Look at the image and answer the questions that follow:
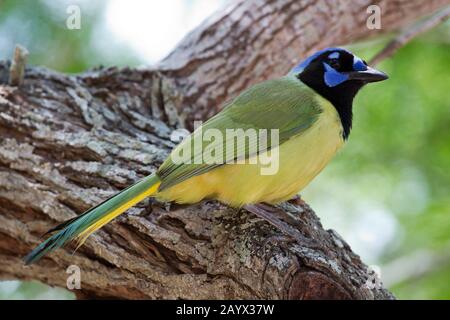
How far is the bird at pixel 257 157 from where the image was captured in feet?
11.3

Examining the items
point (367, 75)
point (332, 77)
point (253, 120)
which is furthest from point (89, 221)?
point (367, 75)

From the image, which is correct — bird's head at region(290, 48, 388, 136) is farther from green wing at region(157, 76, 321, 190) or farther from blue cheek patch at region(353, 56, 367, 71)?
green wing at region(157, 76, 321, 190)

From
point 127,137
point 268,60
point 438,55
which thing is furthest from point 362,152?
point 127,137

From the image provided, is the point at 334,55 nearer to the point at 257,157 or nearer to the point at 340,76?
the point at 340,76

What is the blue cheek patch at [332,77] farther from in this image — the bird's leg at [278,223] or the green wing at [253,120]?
the bird's leg at [278,223]

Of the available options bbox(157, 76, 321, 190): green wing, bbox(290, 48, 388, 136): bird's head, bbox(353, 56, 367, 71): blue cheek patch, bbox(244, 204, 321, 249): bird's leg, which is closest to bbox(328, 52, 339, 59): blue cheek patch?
bbox(290, 48, 388, 136): bird's head

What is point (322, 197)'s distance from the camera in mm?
7051

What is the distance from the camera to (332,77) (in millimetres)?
4137

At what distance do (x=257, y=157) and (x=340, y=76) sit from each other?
0.88 metres

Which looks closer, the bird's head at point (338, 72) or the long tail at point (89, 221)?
the long tail at point (89, 221)

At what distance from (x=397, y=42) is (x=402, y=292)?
87.1 inches

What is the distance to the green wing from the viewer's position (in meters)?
3.55

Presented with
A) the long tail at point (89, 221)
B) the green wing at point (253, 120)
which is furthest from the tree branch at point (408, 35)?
the long tail at point (89, 221)
